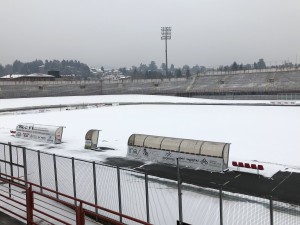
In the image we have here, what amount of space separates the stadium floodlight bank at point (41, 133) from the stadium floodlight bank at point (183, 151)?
969cm

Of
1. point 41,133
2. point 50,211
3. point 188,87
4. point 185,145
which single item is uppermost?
point 188,87

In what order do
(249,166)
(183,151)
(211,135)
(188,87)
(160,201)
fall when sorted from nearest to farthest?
(160,201) → (249,166) → (183,151) → (211,135) → (188,87)

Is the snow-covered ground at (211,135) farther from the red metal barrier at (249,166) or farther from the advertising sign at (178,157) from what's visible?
the advertising sign at (178,157)

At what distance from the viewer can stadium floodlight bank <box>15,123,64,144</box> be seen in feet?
106

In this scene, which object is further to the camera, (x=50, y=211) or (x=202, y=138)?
(x=202, y=138)

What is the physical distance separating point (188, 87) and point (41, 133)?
258 ft

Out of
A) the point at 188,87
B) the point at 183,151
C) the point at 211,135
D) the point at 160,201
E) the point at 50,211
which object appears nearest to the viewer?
the point at 50,211

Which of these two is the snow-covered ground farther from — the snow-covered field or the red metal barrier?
the red metal barrier

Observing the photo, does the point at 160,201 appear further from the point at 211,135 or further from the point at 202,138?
→ the point at 211,135

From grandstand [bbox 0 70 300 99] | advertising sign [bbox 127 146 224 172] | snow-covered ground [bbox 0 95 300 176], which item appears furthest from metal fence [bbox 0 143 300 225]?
grandstand [bbox 0 70 300 99]

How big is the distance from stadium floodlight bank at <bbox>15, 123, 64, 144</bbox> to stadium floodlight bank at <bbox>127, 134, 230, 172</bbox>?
969 cm

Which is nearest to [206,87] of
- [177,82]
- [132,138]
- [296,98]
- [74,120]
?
[177,82]

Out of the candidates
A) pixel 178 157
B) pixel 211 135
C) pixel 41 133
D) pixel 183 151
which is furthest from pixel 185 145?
pixel 41 133

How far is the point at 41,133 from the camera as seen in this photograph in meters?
33.8
